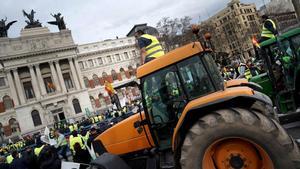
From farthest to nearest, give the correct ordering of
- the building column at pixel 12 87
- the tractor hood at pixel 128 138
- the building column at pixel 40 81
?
the building column at pixel 40 81 → the building column at pixel 12 87 → the tractor hood at pixel 128 138

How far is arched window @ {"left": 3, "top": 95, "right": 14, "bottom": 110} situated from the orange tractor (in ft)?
181

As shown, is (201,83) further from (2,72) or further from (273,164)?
(2,72)

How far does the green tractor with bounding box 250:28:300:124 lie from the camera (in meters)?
7.24

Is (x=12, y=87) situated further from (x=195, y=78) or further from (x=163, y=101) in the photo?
(x=195, y=78)

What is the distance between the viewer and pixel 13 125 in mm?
53875

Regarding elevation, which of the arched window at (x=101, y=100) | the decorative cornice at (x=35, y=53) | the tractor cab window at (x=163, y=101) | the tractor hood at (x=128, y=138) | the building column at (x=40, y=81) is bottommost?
the tractor hood at (x=128, y=138)

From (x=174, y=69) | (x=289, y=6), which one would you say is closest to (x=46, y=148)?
(x=174, y=69)

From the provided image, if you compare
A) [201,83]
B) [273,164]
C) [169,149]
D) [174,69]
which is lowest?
[273,164]

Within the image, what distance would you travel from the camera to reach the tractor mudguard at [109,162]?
5.19 metres

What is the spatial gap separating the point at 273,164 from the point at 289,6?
291 feet

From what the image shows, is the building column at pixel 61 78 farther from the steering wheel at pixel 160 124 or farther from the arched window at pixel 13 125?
the steering wheel at pixel 160 124

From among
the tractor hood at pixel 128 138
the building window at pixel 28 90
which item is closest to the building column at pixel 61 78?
the building window at pixel 28 90

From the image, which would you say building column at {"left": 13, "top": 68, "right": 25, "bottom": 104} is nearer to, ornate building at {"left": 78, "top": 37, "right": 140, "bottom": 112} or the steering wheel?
ornate building at {"left": 78, "top": 37, "right": 140, "bottom": 112}

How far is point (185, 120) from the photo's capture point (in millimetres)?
4414
